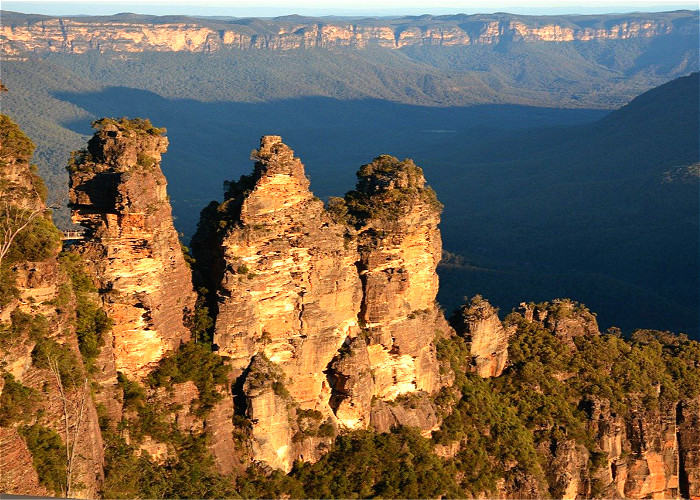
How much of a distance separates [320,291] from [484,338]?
31.4 feet

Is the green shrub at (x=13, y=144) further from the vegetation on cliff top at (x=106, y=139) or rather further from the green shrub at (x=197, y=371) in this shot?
the green shrub at (x=197, y=371)

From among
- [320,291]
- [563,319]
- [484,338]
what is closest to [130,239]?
[320,291]

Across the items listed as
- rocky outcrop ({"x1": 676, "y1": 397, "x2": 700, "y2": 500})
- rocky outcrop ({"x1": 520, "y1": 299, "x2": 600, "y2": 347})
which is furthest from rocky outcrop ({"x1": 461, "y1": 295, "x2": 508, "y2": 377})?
rocky outcrop ({"x1": 676, "y1": 397, "x2": 700, "y2": 500})

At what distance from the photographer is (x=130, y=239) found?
23.0 meters

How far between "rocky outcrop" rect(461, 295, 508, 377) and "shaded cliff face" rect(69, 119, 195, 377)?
40.6 ft

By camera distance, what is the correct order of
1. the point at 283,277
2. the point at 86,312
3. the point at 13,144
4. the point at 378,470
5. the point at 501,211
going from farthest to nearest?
1. the point at 501,211
2. the point at 378,470
3. the point at 283,277
4. the point at 13,144
5. the point at 86,312

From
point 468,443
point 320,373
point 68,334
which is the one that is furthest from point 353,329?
point 68,334

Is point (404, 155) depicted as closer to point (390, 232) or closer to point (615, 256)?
point (615, 256)

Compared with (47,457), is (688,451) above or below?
below

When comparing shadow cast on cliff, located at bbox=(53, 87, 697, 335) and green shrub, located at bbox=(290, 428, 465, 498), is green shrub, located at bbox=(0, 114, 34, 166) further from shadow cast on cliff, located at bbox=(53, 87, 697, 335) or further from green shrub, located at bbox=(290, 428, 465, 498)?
shadow cast on cliff, located at bbox=(53, 87, 697, 335)

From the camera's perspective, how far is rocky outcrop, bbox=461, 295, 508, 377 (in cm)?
3294

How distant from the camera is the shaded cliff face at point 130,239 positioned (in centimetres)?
2273

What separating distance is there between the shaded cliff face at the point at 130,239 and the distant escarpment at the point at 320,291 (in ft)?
5.23

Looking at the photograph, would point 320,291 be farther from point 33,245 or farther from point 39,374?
point 39,374
